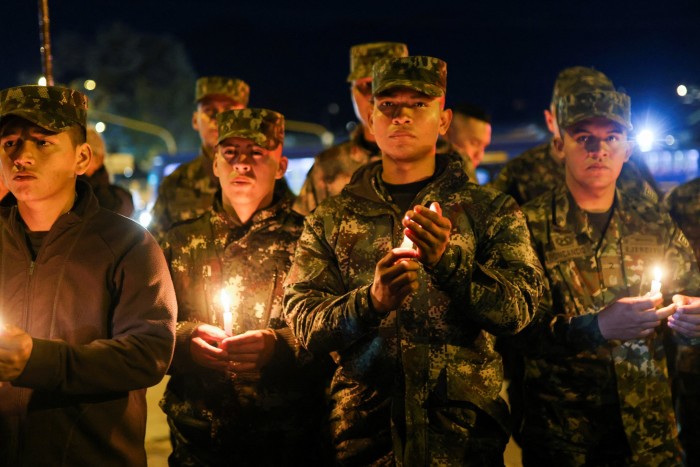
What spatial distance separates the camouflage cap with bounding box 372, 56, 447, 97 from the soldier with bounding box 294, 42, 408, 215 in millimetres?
1955

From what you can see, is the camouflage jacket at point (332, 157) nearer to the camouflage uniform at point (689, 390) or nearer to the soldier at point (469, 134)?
the soldier at point (469, 134)

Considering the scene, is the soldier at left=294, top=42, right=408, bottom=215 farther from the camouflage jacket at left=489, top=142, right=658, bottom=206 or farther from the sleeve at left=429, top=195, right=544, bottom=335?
the sleeve at left=429, top=195, right=544, bottom=335

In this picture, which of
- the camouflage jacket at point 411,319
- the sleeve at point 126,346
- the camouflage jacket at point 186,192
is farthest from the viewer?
the camouflage jacket at point 186,192

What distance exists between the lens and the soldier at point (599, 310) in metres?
3.75

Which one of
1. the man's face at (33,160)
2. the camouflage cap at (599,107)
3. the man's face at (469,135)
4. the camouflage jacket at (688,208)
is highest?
the man's face at (469,135)

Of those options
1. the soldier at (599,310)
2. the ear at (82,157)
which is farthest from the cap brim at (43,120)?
the soldier at (599,310)

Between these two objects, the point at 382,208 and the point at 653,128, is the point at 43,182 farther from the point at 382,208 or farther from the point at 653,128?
the point at 653,128

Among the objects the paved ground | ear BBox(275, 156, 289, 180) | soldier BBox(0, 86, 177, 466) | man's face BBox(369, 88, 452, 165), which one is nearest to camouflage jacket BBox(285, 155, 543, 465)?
man's face BBox(369, 88, 452, 165)

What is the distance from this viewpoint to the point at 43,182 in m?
3.15

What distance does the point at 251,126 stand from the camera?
4.44m

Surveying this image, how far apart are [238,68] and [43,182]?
10765cm

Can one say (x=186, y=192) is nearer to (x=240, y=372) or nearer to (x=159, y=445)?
(x=159, y=445)

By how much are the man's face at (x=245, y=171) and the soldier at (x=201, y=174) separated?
171 centimetres

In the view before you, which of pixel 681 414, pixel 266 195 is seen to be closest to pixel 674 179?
pixel 681 414
